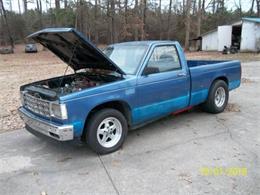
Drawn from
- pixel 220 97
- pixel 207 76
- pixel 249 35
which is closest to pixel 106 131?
pixel 207 76

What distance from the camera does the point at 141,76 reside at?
4730 millimetres

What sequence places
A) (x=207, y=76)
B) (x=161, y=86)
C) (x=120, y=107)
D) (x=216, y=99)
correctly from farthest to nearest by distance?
1. (x=216, y=99)
2. (x=207, y=76)
3. (x=161, y=86)
4. (x=120, y=107)

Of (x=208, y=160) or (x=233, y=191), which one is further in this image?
(x=208, y=160)

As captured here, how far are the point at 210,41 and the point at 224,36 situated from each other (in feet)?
8.19

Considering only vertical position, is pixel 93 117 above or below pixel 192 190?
above

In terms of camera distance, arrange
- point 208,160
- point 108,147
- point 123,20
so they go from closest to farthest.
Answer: point 208,160 < point 108,147 < point 123,20

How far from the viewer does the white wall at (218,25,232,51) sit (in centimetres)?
3192

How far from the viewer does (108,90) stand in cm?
428

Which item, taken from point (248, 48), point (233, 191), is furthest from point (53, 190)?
point (248, 48)

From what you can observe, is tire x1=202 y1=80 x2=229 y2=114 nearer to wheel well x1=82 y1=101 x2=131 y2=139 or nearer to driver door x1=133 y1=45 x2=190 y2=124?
driver door x1=133 y1=45 x2=190 y2=124

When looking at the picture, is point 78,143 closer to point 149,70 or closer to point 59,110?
point 59,110

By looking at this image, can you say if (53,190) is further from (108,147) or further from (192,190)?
(192,190)

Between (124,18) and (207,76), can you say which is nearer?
(207,76)

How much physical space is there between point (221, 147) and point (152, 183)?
5.31 feet
